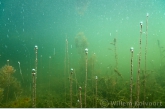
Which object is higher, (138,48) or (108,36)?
(108,36)

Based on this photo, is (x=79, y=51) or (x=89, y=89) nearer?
(x=89, y=89)

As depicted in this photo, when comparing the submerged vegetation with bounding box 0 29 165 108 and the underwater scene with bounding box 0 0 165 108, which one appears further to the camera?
the underwater scene with bounding box 0 0 165 108

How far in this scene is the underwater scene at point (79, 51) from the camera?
3441 mm

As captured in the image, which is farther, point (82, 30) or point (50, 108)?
point (82, 30)

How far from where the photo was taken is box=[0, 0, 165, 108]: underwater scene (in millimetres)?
3441

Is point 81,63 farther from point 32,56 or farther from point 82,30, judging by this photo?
point 32,56

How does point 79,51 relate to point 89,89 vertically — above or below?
above

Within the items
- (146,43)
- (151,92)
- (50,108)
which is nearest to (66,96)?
(50,108)

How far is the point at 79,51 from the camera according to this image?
12.2 feet

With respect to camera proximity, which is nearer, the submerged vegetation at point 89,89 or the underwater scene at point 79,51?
the submerged vegetation at point 89,89

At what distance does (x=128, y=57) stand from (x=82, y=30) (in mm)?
906

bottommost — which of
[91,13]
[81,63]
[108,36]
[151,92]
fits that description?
[151,92]

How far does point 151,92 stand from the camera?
11.1ft

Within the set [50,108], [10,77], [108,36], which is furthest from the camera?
[108,36]
